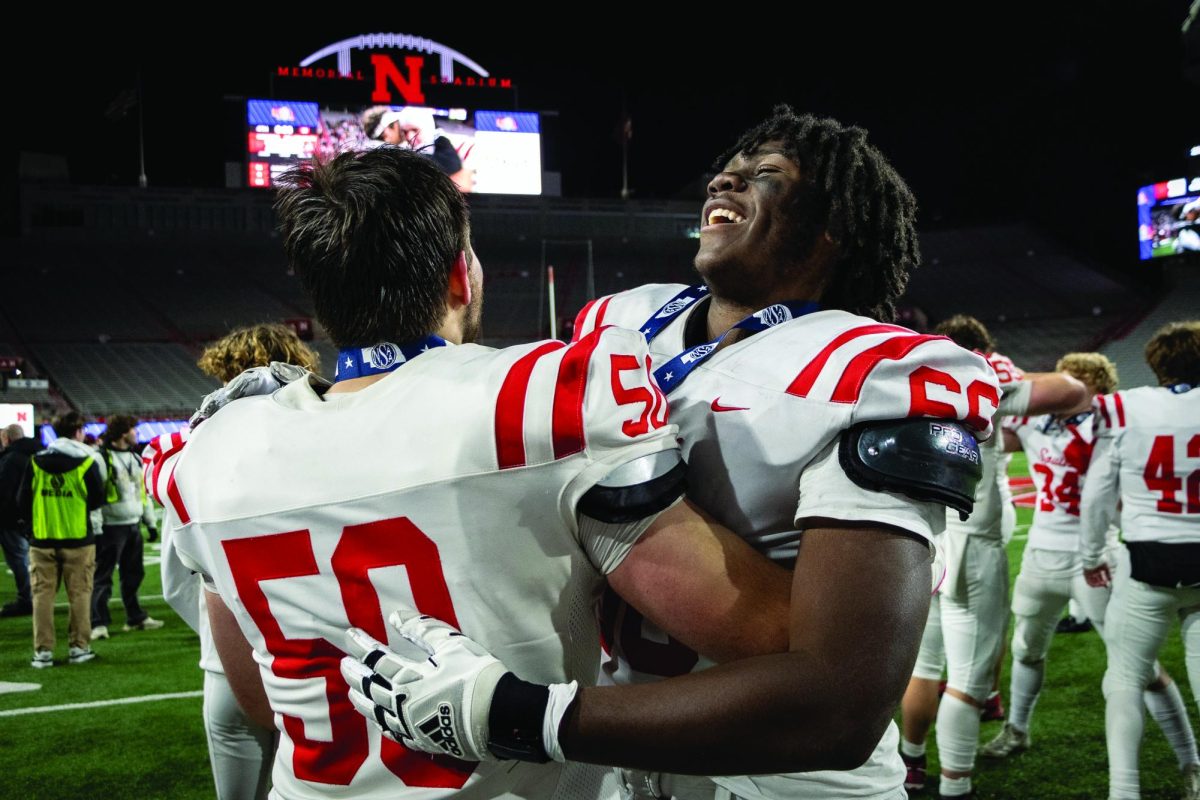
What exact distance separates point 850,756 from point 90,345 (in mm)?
25541

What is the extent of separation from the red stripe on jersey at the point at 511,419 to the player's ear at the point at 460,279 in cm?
27

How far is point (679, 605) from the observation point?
114 centimetres

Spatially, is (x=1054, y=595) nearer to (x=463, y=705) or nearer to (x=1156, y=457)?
(x=1156, y=457)

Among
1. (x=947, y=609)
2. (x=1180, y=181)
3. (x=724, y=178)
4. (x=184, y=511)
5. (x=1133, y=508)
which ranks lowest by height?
(x=947, y=609)

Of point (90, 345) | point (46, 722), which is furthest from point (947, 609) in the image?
point (90, 345)

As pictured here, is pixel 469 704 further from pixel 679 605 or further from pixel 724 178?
pixel 724 178

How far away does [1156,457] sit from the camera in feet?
12.5

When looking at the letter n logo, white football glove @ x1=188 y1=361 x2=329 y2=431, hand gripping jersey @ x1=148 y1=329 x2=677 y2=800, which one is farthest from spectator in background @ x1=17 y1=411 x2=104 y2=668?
the letter n logo

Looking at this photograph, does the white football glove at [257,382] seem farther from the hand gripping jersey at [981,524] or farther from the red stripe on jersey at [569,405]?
the hand gripping jersey at [981,524]

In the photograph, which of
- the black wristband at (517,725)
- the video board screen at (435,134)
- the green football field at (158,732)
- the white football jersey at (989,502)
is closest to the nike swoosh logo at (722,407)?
the black wristband at (517,725)

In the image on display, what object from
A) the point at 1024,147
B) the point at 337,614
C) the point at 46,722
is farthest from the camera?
the point at 1024,147

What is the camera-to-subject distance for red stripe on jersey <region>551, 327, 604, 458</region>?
1140mm

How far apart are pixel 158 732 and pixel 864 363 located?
4991 millimetres

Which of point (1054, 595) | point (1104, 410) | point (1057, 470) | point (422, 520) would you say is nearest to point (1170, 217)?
point (1057, 470)
